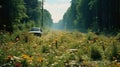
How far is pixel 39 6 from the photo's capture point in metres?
83.5

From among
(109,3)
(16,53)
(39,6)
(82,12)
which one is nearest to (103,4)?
(109,3)

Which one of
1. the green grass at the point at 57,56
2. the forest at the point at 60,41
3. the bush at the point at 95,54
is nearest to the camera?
the green grass at the point at 57,56

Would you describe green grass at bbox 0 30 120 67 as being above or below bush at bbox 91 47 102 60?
above

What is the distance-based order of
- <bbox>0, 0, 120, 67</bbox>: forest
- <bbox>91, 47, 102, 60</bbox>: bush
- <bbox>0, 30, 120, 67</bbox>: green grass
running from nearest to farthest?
1. <bbox>0, 30, 120, 67</bbox>: green grass
2. <bbox>0, 0, 120, 67</bbox>: forest
3. <bbox>91, 47, 102, 60</bbox>: bush

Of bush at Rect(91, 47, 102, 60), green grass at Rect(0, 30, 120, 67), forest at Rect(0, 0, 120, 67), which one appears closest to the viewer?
green grass at Rect(0, 30, 120, 67)

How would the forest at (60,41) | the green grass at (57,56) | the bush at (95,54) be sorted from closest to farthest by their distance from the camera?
1. the green grass at (57,56)
2. the forest at (60,41)
3. the bush at (95,54)

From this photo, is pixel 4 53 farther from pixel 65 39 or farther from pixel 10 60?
pixel 65 39

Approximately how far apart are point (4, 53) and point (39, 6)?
7341cm

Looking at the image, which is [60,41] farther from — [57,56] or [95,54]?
[57,56]

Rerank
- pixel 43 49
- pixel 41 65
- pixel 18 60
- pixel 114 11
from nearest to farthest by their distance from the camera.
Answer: pixel 18 60 < pixel 41 65 < pixel 43 49 < pixel 114 11

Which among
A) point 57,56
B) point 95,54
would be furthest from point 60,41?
point 57,56

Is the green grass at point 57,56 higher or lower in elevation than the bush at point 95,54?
higher

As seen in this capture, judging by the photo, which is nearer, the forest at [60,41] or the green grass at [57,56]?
the green grass at [57,56]

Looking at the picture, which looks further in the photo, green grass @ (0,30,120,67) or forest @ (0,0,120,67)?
forest @ (0,0,120,67)
